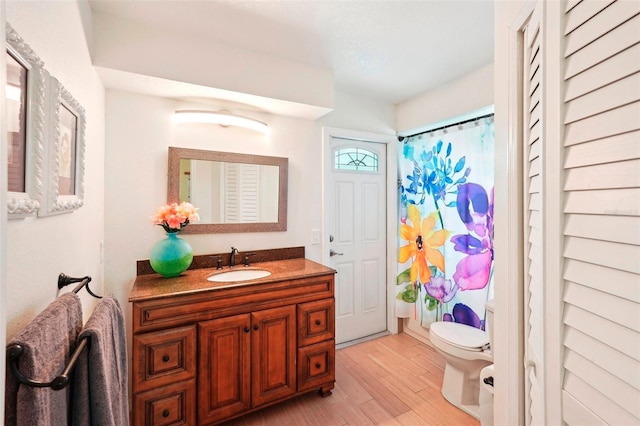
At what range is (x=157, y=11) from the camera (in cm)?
152

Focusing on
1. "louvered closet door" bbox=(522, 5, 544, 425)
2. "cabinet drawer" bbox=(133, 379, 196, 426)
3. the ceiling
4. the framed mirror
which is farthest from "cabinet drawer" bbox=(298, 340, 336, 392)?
the ceiling

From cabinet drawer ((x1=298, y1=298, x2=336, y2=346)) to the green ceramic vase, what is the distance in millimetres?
806

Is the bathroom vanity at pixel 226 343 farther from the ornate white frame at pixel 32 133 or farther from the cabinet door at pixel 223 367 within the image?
the ornate white frame at pixel 32 133

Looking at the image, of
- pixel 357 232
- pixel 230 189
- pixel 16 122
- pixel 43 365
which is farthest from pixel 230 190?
pixel 43 365

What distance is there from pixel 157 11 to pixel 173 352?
1.85 m

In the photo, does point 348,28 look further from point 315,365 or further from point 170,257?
point 315,365

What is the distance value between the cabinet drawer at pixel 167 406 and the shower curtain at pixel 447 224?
206 cm

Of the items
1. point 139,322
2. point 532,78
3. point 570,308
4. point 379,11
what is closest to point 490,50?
point 379,11

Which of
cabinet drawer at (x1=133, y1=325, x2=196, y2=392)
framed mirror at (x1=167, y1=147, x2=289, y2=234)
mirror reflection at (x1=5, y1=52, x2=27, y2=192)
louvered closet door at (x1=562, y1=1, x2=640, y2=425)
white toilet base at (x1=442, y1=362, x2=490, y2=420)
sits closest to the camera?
louvered closet door at (x1=562, y1=1, x2=640, y2=425)

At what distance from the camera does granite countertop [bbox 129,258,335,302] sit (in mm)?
1533

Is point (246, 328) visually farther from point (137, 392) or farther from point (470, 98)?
point (470, 98)

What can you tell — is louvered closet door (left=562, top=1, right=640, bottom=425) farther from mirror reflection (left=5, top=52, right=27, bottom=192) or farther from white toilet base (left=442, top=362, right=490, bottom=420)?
white toilet base (left=442, top=362, right=490, bottom=420)

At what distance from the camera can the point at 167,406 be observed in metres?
1.51

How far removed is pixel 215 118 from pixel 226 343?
1.49 m
